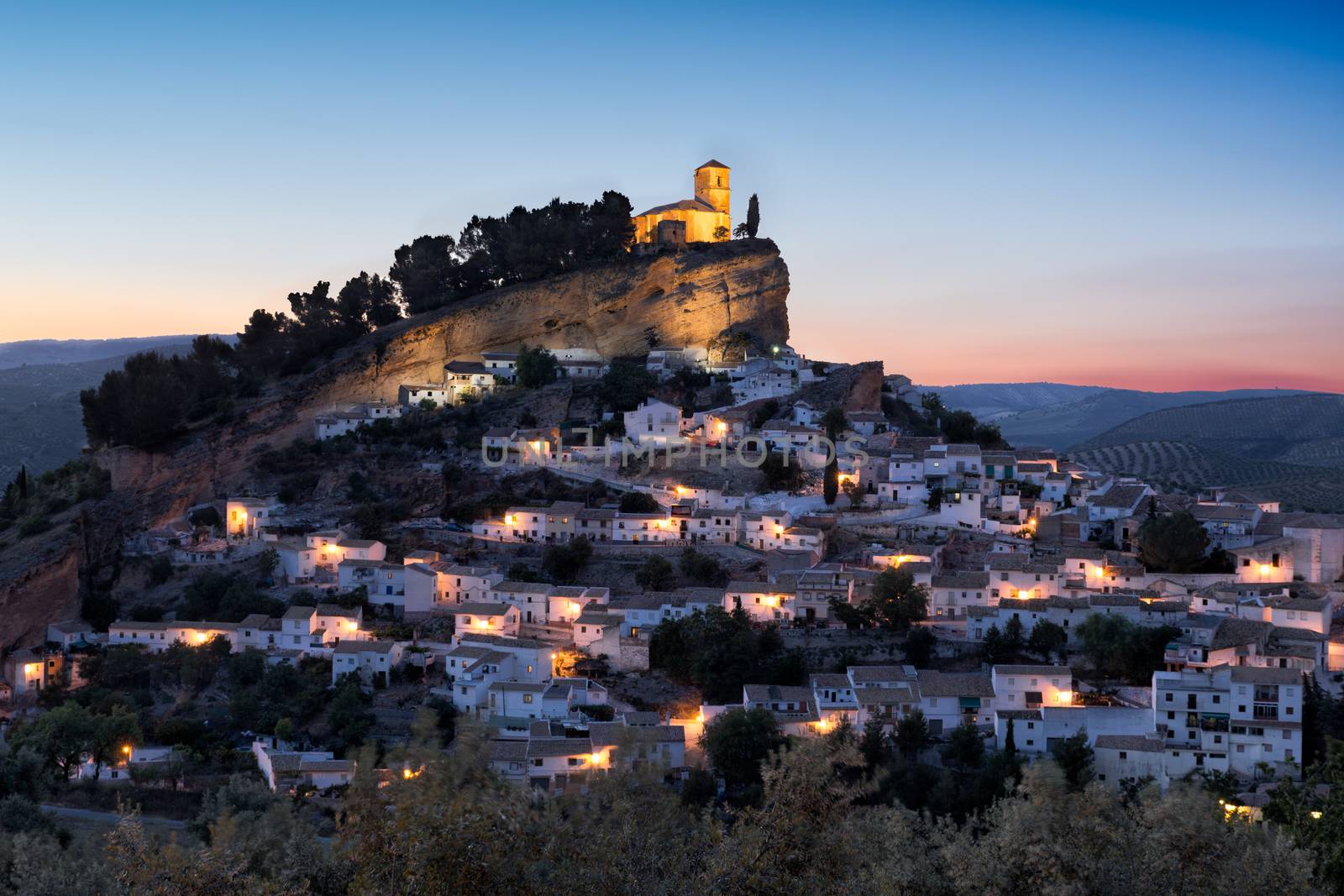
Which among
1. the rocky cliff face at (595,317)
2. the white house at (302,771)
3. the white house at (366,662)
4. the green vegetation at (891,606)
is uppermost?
the rocky cliff face at (595,317)

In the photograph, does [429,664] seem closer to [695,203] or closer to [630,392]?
[630,392]

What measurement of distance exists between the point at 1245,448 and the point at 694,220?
30.7m

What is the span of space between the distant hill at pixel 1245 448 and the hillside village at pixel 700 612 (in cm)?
1390

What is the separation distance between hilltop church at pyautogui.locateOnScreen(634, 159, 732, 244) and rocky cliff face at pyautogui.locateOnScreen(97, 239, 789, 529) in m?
1.33

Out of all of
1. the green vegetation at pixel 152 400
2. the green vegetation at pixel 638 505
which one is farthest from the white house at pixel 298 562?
the green vegetation at pixel 152 400

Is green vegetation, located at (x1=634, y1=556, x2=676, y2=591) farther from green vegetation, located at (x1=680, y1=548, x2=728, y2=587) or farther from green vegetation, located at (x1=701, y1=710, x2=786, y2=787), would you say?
green vegetation, located at (x1=701, y1=710, x2=786, y2=787)

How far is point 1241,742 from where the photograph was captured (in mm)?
16016

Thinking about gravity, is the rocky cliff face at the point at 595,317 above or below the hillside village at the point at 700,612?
above

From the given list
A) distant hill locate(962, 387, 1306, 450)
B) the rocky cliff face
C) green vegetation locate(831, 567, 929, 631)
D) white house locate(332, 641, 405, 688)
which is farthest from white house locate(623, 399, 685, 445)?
distant hill locate(962, 387, 1306, 450)

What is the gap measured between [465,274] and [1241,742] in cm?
2810

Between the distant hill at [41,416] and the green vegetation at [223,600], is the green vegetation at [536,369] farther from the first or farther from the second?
the distant hill at [41,416]

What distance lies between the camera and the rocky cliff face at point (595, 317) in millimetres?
34875

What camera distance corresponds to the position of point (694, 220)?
38438 millimetres

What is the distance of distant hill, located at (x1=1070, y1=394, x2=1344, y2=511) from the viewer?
129ft
